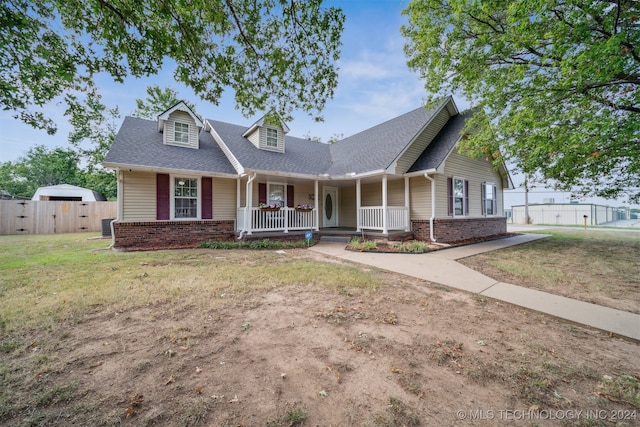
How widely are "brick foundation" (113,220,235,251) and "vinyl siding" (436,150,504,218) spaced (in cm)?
955

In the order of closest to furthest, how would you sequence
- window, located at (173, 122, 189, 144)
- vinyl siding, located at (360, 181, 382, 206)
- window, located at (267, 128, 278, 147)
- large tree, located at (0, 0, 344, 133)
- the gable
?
large tree, located at (0, 0, 344, 133), the gable, window, located at (173, 122, 189, 144), vinyl siding, located at (360, 181, 382, 206), window, located at (267, 128, 278, 147)

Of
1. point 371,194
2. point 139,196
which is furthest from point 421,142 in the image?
point 139,196

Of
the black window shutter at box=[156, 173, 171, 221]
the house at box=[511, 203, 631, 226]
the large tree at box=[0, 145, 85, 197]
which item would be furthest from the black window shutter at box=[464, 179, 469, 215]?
the large tree at box=[0, 145, 85, 197]

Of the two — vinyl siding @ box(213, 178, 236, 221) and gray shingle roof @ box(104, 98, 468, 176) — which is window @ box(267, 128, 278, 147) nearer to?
gray shingle roof @ box(104, 98, 468, 176)

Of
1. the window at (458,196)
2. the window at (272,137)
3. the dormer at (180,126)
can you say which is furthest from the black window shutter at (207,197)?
the window at (458,196)

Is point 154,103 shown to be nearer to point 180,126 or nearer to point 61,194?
point 61,194

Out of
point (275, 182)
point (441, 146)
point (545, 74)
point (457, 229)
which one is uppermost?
point (545, 74)

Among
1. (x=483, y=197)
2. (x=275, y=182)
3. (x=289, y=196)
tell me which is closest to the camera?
(x=275, y=182)

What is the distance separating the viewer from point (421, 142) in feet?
37.8

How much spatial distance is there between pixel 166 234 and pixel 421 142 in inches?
466

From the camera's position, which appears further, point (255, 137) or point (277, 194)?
point (255, 137)

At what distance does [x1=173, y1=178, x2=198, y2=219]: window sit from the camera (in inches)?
394

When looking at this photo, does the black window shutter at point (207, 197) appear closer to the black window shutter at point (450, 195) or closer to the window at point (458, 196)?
Answer: the black window shutter at point (450, 195)

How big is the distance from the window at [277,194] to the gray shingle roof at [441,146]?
6.17 m
